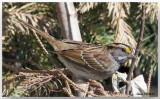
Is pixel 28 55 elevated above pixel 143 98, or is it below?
above

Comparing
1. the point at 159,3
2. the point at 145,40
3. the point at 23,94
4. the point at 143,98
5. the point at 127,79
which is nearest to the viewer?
the point at 127,79

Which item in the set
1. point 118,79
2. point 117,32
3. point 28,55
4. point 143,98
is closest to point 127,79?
point 118,79

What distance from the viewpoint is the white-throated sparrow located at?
1.33 meters

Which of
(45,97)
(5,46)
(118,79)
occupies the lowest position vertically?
(45,97)

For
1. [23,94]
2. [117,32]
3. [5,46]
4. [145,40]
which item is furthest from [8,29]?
[145,40]

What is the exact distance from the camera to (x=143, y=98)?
4.73 feet

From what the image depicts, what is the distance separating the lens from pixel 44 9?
1865 millimetres

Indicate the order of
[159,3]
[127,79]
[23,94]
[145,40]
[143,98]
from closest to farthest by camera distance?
1. [127,79]
2. [143,98]
3. [23,94]
4. [159,3]
5. [145,40]

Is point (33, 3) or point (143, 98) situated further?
point (33, 3)

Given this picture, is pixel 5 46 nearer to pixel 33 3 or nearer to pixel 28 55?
pixel 28 55

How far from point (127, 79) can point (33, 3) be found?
73 centimetres

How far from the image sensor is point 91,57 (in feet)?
4.77

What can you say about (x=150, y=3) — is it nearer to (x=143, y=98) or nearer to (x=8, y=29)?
(x=143, y=98)

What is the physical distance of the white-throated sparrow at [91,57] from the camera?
4.37ft
